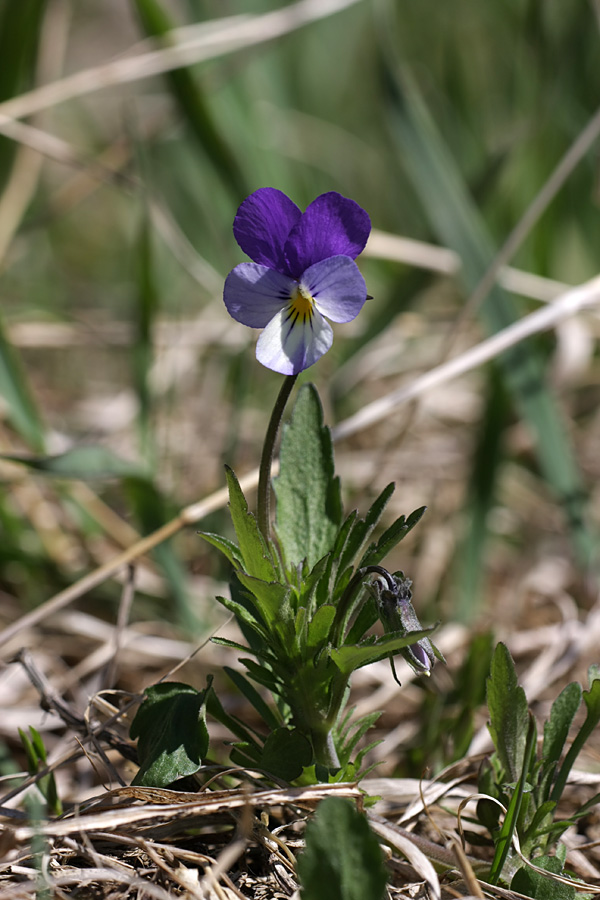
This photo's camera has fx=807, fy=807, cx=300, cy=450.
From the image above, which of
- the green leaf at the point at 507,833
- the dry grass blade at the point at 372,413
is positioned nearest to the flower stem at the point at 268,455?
the green leaf at the point at 507,833

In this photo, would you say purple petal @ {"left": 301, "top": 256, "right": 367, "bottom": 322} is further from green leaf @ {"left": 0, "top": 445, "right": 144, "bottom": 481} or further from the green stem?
green leaf @ {"left": 0, "top": 445, "right": 144, "bottom": 481}

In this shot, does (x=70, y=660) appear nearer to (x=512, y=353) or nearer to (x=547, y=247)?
(x=512, y=353)

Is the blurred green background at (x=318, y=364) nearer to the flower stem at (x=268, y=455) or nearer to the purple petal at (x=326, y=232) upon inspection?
the flower stem at (x=268, y=455)

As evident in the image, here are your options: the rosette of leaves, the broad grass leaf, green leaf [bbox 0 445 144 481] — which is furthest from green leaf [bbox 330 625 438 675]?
green leaf [bbox 0 445 144 481]

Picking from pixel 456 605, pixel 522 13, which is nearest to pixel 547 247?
pixel 522 13

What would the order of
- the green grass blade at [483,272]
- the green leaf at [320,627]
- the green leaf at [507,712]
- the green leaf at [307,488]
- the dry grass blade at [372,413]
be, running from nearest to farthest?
the green leaf at [320,627] → the green leaf at [507,712] → the green leaf at [307,488] → the dry grass blade at [372,413] → the green grass blade at [483,272]

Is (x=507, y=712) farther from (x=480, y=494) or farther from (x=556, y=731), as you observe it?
(x=480, y=494)
